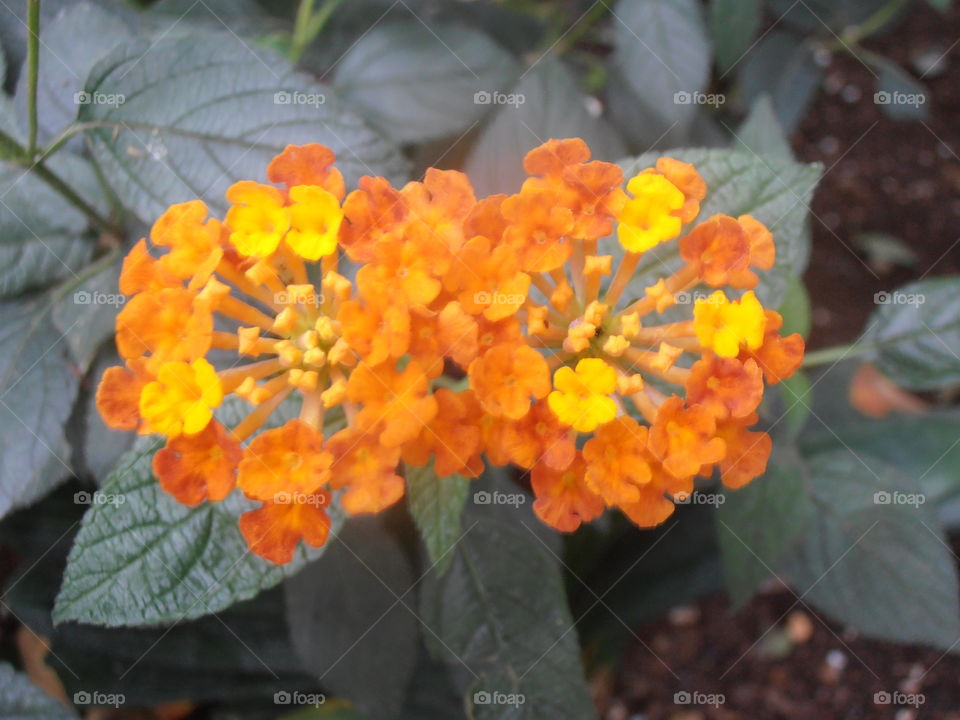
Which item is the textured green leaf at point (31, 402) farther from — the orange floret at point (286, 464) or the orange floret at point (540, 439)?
the orange floret at point (540, 439)

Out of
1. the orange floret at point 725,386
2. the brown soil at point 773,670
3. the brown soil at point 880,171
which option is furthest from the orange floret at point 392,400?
the brown soil at point 880,171

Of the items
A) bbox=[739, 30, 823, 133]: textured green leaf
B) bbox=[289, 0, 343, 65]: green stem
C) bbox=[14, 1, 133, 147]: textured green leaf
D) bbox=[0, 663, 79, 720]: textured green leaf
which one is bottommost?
bbox=[739, 30, 823, 133]: textured green leaf

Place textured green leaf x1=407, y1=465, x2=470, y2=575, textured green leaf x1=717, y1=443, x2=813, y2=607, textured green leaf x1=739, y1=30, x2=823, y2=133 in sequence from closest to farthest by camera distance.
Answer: textured green leaf x1=407, y1=465, x2=470, y2=575 → textured green leaf x1=717, y1=443, x2=813, y2=607 → textured green leaf x1=739, y1=30, x2=823, y2=133

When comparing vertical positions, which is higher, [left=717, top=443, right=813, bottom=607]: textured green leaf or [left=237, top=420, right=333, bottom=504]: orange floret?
[left=237, top=420, right=333, bottom=504]: orange floret

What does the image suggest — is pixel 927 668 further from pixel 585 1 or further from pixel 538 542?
pixel 585 1

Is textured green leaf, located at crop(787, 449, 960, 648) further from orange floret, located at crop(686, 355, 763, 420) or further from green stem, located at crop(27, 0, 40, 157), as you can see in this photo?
green stem, located at crop(27, 0, 40, 157)

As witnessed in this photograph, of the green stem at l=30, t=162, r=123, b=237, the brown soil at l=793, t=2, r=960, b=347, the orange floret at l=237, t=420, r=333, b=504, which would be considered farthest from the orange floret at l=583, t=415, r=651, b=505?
the brown soil at l=793, t=2, r=960, b=347
